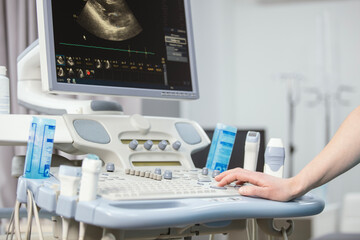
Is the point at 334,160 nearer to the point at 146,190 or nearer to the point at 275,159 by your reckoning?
the point at 275,159

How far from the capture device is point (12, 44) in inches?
92.2

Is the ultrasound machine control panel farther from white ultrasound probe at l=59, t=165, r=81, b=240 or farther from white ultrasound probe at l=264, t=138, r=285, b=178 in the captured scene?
white ultrasound probe at l=264, t=138, r=285, b=178

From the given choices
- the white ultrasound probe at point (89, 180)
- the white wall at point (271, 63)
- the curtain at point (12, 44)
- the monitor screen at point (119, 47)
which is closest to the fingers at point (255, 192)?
the white ultrasound probe at point (89, 180)

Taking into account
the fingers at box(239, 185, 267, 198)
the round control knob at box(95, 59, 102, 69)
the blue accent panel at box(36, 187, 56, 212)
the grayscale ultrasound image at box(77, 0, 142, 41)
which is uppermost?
the grayscale ultrasound image at box(77, 0, 142, 41)

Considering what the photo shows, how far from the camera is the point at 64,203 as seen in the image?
2.71ft

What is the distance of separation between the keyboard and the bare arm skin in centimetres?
4

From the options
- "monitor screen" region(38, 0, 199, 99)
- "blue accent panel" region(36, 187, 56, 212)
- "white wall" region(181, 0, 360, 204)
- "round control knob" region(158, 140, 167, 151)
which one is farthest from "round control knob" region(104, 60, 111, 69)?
"white wall" region(181, 0, 360, 204)

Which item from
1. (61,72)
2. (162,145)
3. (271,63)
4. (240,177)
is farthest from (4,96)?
(271,63)

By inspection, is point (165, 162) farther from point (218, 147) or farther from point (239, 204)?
point (239, 204)

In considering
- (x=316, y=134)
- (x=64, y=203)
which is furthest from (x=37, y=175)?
(x=316, y=134)

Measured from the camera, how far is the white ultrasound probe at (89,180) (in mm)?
810

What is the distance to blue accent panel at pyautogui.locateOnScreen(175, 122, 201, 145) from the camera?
1.35 metres

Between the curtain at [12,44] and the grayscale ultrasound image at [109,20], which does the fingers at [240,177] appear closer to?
the grayscale ultrasound image at [109,20]

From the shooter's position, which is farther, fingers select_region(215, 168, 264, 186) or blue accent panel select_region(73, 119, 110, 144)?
blue accent panel select_region(73, 119, 110, 144)
